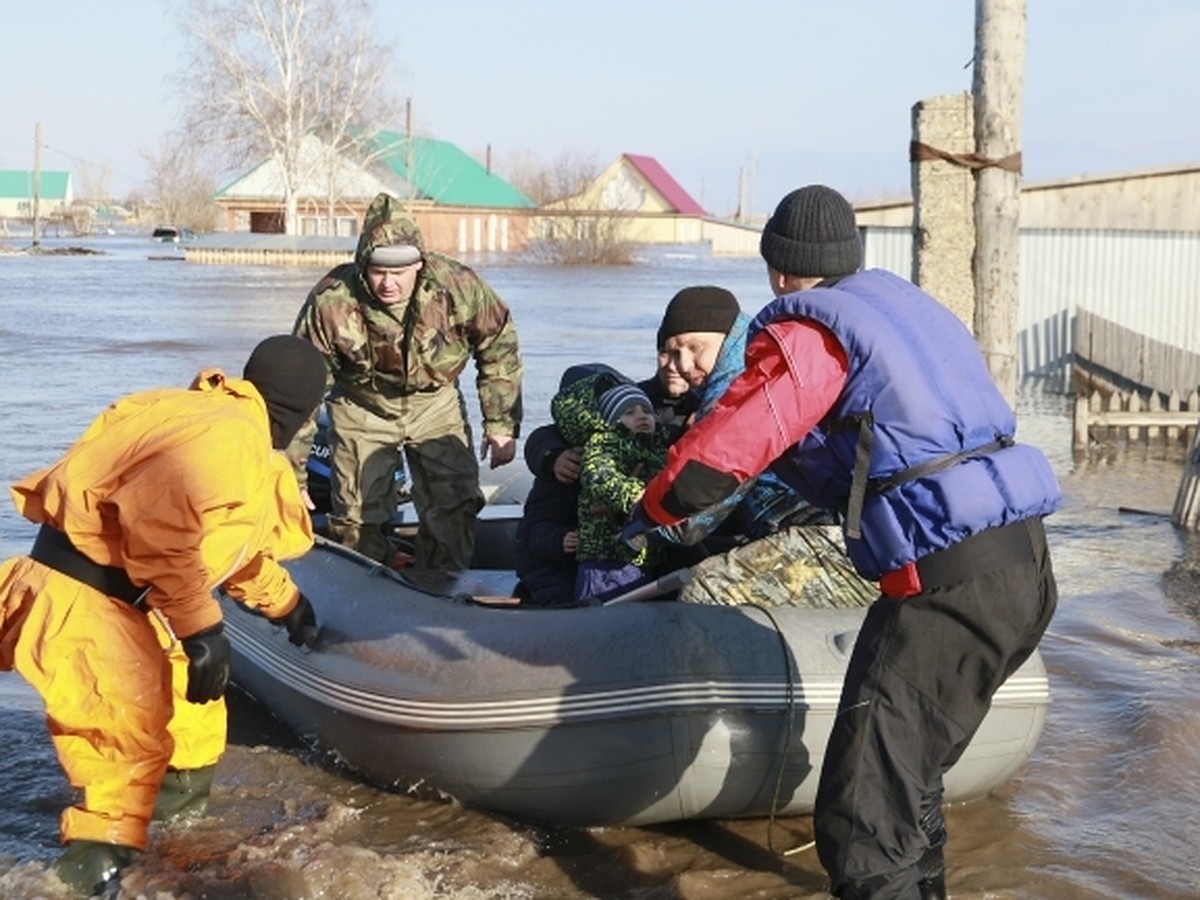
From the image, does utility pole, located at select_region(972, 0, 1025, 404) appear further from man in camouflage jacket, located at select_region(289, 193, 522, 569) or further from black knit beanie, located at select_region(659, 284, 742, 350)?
black knit beanie, located at select_region(659, 284, 742, 350)

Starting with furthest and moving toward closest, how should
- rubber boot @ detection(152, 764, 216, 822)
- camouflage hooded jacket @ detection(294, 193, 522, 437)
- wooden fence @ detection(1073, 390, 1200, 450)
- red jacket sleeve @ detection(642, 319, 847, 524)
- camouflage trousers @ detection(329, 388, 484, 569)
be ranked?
wooden fence @ detection(1073, 390, 1200, 450)
camouflage trousers @ detection(329, 388, 484, 569)
camouflage hooded jacket @ detection(294, 193, 522, 437)
rubber boot @ detection(152, 764, 216, 822)
red jacket sleeve @ detection(642, 319, 847, 524)

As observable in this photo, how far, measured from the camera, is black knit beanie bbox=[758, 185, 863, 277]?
361 cm

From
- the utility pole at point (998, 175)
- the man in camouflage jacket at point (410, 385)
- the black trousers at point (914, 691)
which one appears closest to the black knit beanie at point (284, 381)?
the black trousers at point (914, 691)

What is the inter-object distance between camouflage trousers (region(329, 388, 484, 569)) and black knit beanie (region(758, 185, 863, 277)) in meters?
3.05

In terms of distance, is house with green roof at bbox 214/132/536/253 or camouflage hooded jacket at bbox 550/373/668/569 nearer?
camouflage hooded jacket at bbox 550/373/668/569

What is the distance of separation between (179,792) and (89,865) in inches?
24.1

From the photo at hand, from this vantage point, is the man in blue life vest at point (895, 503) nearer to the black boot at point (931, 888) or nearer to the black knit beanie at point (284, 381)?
the black boot at point (931, 888)

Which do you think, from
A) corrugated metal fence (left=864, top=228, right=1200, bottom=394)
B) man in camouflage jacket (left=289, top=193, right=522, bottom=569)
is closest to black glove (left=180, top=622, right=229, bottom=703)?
man in camouflage jacket (left=289, top=193, right=522, bottom=569)

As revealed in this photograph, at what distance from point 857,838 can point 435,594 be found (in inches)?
80.0

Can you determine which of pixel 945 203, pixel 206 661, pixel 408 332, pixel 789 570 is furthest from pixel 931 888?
pixel 945 203

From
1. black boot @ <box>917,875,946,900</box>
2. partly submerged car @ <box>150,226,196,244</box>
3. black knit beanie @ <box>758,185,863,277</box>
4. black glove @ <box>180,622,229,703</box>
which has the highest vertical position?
partly submerged car @ <box>150,226,196,244</box>

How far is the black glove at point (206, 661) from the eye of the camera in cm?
384

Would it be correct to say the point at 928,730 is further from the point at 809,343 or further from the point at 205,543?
the point at 205,543

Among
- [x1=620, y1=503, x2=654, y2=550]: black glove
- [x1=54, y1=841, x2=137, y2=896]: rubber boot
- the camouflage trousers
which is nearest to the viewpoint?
[x1=620, y1=503, x2=654, y2=550]: black glove
